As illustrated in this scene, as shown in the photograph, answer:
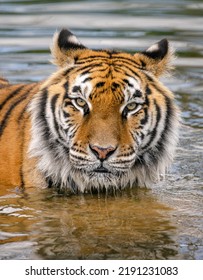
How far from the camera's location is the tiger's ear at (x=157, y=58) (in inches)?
256

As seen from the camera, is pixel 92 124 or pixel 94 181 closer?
pixel 92 124

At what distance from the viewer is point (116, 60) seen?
21.3 feet

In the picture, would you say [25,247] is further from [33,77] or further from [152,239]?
[33,77]

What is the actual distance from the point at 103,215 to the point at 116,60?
108 cm

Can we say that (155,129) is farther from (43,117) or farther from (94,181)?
(43,117)

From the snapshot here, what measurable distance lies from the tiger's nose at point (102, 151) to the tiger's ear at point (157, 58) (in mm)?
846

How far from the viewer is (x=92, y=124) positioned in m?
6.05

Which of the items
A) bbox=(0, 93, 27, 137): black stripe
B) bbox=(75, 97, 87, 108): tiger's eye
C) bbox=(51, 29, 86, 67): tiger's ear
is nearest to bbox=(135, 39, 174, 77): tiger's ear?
bbox=(51, 29, 86, 67): tiger's ear

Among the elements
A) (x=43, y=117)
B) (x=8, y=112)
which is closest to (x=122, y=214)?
(x=43, y=117)

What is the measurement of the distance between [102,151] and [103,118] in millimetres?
258

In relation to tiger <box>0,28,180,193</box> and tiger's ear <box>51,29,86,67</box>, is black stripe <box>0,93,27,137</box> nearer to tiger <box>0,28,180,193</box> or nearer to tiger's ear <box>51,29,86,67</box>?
tiger <box>0,28,180,193</box>

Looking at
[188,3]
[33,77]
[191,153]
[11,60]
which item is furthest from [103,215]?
[188,3]

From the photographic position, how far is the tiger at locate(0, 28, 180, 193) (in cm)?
607

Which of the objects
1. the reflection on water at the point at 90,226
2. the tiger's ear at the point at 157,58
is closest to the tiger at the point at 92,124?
the tiger's ear at the point at 157,58
